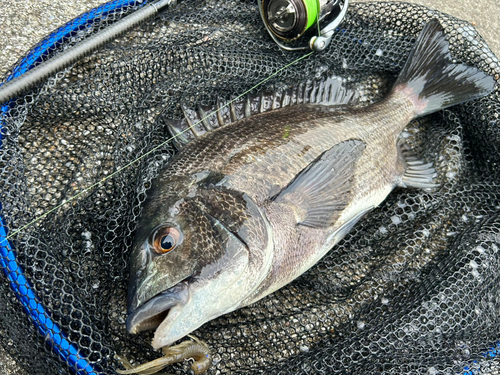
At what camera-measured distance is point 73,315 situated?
1821 millimetres

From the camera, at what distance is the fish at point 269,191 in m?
1.59

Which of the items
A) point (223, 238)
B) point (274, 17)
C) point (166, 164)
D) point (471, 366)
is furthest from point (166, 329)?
point (274, 17)

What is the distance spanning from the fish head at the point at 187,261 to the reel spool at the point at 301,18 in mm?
1364

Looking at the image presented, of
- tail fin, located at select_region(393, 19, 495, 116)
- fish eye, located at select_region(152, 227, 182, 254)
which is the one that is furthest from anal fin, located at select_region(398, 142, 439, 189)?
fish eye, located at select_region(152, 227, 182, 254)

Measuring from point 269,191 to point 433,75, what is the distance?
5.38 ft

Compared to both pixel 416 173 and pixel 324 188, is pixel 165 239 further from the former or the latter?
pixel 416 173

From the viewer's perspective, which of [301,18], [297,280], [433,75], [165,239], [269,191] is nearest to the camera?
[165,239]

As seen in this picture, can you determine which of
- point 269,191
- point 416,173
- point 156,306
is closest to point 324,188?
point 269,191

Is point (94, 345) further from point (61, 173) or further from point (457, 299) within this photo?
point (457, 299)

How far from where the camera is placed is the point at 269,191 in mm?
1947

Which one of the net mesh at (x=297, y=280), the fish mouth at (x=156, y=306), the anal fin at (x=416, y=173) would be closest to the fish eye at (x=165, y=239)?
the fish mouth at (x=156, y=306)

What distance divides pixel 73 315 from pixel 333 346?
1393 mm

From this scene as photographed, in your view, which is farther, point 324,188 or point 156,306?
point 324,188

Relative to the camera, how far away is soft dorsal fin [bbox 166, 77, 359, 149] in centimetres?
225
